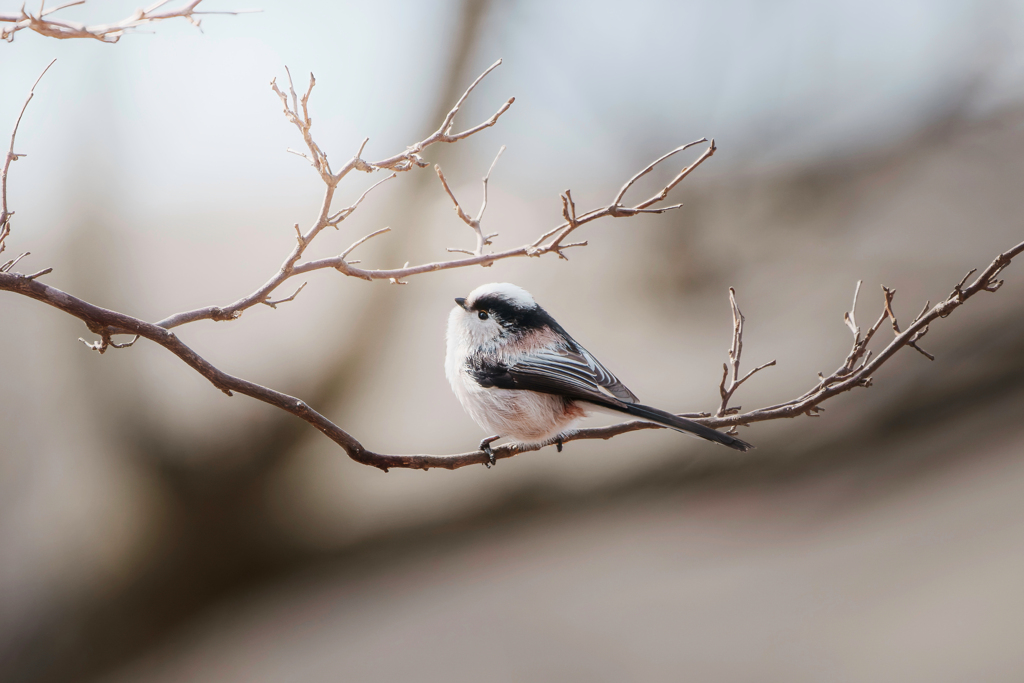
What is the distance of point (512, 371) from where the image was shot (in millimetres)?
966

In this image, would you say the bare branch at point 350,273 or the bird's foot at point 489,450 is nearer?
the bare branch at point 350,273

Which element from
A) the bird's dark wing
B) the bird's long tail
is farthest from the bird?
the bird's long tail

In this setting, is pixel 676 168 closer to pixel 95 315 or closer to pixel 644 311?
pixel 644 311

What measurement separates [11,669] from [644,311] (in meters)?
3.58

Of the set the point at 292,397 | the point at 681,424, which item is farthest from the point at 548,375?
the point at 292,397

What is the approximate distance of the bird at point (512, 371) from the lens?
0.95 m

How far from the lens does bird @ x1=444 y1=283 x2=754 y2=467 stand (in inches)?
37.5

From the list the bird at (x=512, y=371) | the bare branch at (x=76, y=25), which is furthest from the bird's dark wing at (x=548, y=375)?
the bare branch at (x=76, y=25)

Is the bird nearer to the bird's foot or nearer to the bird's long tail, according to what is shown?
the bird's foot

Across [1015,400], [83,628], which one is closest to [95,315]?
[83,628]

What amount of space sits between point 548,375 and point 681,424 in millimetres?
275

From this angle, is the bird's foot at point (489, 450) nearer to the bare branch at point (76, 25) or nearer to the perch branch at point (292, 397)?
the perch branch at point (292, 397)

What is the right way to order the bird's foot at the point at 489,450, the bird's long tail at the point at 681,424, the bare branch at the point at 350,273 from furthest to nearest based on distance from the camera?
the bird's foot at the point at 489,450
the bare branch at the point at 350,273
the bird's long tail at the point at 681,424

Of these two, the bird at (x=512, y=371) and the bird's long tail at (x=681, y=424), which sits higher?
the bird at (x=512, y=371)
